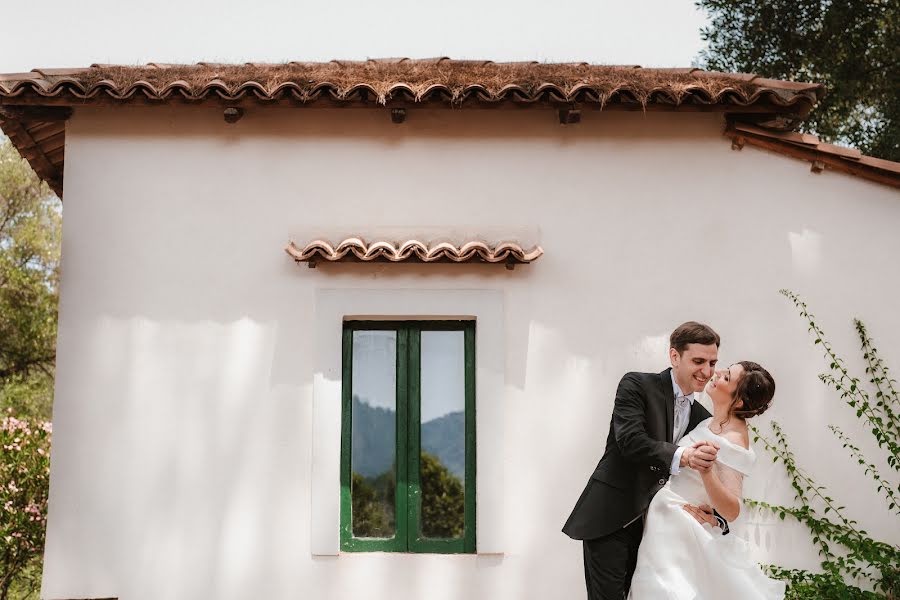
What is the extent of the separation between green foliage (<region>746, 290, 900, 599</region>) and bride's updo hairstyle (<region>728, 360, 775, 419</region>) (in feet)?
6.76

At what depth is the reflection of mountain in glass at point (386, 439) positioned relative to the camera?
677 cm

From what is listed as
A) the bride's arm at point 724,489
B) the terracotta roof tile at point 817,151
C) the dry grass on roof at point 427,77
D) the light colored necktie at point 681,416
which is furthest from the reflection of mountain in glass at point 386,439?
the terracotta roof tile at point 817,151

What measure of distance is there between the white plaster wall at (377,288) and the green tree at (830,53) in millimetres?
7095

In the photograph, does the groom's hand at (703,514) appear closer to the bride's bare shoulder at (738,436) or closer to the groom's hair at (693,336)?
the bride's bare shoulder at (738,436)

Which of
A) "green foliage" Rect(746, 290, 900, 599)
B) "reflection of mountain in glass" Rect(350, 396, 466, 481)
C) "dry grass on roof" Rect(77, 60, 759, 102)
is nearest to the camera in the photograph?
"green foliage" Rect(746, 290, 900, 599)

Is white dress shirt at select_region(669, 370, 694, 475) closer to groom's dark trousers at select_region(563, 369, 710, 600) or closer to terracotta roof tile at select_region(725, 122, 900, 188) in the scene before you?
groom's dark trousers at select_region(563, 369, 710, 600)

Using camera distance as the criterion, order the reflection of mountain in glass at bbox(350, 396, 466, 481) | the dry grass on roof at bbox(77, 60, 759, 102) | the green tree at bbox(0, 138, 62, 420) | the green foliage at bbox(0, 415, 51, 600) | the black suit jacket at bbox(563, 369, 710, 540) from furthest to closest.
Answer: the green tree at bbox(0, 138, 62, 420), the green foliage at bbox(0, 415, 51, 600), the reflection of mountain in glass at bbox(350, 396, 466, 481), the dry grass on roof at bbox(77, 60, 759, 102), the black suit jacket at bbox(563, 369, 710, 540)

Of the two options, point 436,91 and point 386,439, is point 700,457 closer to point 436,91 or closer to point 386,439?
point 386,439

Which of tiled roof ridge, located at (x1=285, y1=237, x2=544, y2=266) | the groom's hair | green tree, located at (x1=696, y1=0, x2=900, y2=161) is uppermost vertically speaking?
green tree, located at (x1=696, y1=0, x2=900, y2=161)

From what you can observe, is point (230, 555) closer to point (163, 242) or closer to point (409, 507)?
point (409, 507)

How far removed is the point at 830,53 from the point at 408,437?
32.0 ft

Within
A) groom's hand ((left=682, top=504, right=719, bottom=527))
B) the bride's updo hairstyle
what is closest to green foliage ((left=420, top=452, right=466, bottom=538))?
groom's hand ((left=682, top=504, right=719, bottom=527))

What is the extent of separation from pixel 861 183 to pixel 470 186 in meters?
2.80

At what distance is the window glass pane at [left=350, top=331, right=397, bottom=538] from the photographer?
670 cm
